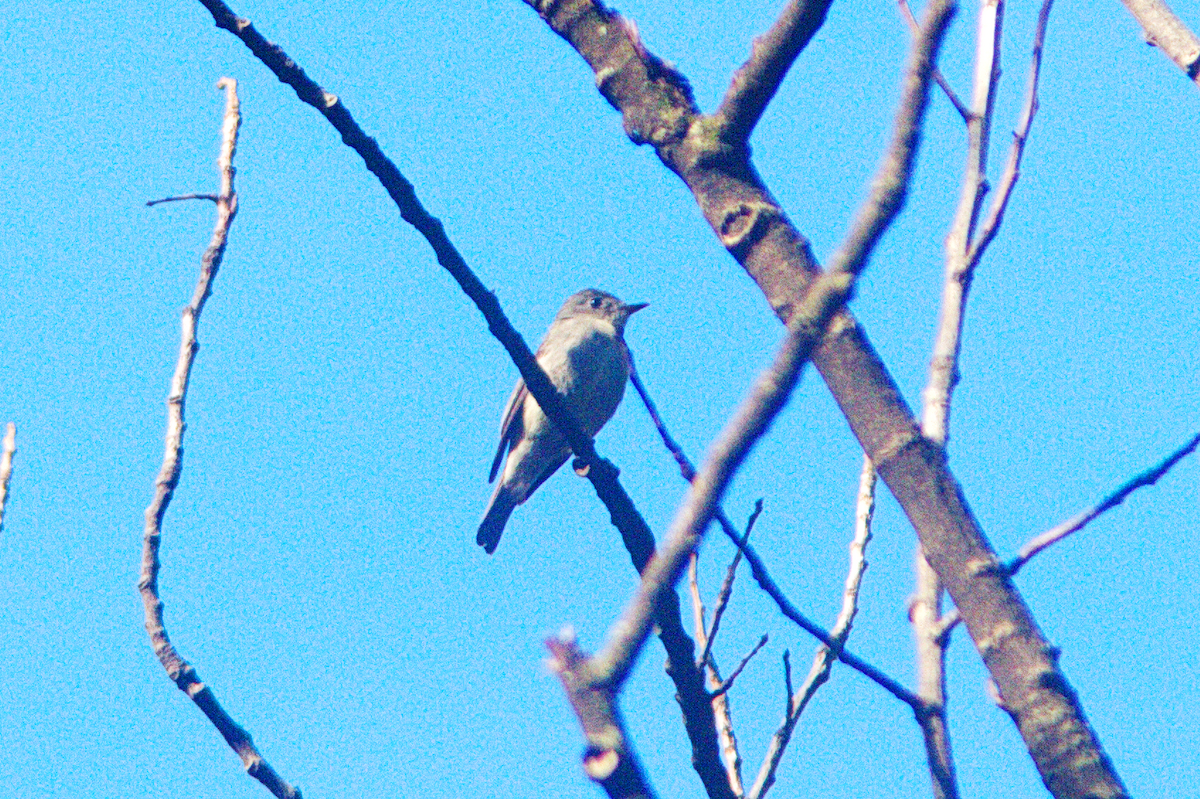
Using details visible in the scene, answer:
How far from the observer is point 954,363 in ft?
9.44

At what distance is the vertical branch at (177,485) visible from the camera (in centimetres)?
260

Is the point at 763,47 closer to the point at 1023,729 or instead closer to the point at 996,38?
the point at 996,38

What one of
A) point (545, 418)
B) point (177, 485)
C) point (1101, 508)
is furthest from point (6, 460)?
point (545, 418)

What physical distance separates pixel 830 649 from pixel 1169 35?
168 centimetres

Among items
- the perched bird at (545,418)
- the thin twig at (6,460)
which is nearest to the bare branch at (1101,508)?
the thin twig at (6,460)

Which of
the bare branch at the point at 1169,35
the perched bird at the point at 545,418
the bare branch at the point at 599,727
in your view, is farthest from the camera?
the perched bird at the point at 545,418

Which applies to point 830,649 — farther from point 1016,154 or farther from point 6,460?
point 6,460

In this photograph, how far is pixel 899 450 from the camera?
2348 millimetres

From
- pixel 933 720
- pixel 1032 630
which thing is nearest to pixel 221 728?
pixel 933 720

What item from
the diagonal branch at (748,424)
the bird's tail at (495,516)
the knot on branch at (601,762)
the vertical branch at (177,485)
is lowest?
the knot on branch at (601,762)

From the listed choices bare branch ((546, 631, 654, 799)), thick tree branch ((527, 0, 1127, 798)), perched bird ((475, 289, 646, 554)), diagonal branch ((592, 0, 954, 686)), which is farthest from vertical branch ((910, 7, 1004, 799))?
perched bird ((475, 289, 646, 554))

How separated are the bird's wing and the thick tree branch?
6.36m

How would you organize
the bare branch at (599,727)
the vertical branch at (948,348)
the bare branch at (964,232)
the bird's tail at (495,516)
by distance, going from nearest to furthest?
the bare branch at (599,727)
the vertical branch at (948,348)
the bare branch at (964,232)
the bird's tail at (495,516)

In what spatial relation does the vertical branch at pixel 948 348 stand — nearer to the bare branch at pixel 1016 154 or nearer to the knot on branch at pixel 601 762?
the bare branch at pixel 1016 154
